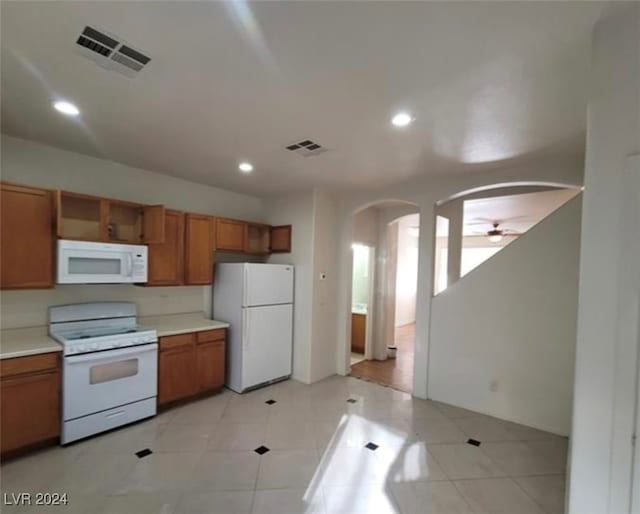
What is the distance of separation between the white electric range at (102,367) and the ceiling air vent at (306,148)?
239 cm

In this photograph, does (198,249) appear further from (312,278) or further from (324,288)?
(324,288)

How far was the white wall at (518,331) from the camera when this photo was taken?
10.7ft

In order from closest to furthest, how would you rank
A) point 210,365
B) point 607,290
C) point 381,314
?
1. point 607,290
2. point 210,365
3. point 381,314

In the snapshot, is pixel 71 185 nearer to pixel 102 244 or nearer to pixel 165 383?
pixel 102 244

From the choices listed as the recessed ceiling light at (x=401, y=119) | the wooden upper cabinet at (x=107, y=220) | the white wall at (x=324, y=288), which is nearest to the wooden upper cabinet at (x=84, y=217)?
the wooden upper cabinet at (x=107, y=220)

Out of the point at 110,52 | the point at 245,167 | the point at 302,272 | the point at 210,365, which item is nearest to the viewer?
the point at 110,52

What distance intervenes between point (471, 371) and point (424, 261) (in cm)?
141

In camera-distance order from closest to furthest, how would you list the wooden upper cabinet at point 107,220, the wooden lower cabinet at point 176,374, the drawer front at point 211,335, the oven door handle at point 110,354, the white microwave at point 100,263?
the oven door handle at point 110,354 < the white microwave at point 100,263 < the wooden upper cabinet at point 107,220 < the wooden lower cabinet at point 176,374 < the drawer front at point 211,335

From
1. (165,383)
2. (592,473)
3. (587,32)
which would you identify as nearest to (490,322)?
(592,473)

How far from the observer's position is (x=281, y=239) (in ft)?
15.9

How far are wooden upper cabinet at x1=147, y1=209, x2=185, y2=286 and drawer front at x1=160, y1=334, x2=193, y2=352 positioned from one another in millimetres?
637

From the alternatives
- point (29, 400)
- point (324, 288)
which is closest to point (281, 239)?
point (324, 288)

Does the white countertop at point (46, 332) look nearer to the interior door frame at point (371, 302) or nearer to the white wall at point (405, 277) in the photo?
the interior door frame at point (371, 302)

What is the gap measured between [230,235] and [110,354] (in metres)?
1.98
